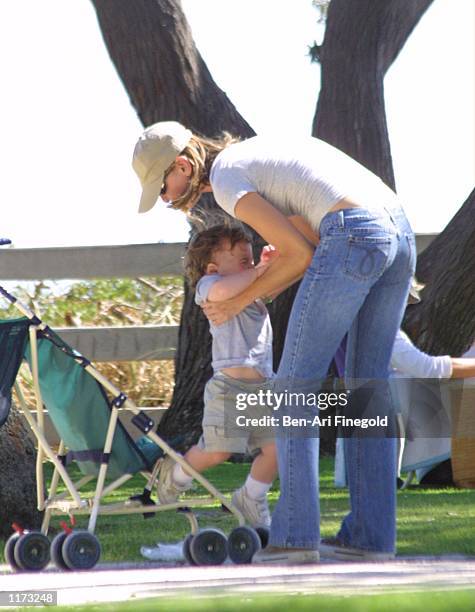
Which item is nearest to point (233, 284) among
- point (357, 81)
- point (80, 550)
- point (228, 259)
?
point (228, 259)

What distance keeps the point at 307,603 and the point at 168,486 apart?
1.46m

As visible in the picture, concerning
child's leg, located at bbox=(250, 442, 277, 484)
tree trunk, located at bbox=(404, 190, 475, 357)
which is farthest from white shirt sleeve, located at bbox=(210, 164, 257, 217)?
tree trunk, located at bbox=(404, 190, 475, 357)

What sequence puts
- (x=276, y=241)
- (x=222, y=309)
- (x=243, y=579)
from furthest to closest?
(x=222, y=309) < (x=276, y=241) < (x=243, y=579)

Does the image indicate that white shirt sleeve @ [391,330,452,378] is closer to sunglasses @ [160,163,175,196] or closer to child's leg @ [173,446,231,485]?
child's leg @ [173,446,231,485]

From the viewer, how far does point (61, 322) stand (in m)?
8.69

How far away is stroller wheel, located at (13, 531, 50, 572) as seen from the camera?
3.94 m

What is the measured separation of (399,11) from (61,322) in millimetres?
2886

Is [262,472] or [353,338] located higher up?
[353,338]

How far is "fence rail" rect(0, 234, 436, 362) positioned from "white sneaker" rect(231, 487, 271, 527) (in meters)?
3.89

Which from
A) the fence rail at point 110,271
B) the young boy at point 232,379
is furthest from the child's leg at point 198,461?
the fence rail at point 110,271

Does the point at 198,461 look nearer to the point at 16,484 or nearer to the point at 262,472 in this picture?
the point at 262,472

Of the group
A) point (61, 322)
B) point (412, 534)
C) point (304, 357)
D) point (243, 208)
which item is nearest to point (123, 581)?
point (304, 357)

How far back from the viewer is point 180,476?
4.18m

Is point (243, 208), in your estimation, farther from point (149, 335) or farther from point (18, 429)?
point (149, 335)
